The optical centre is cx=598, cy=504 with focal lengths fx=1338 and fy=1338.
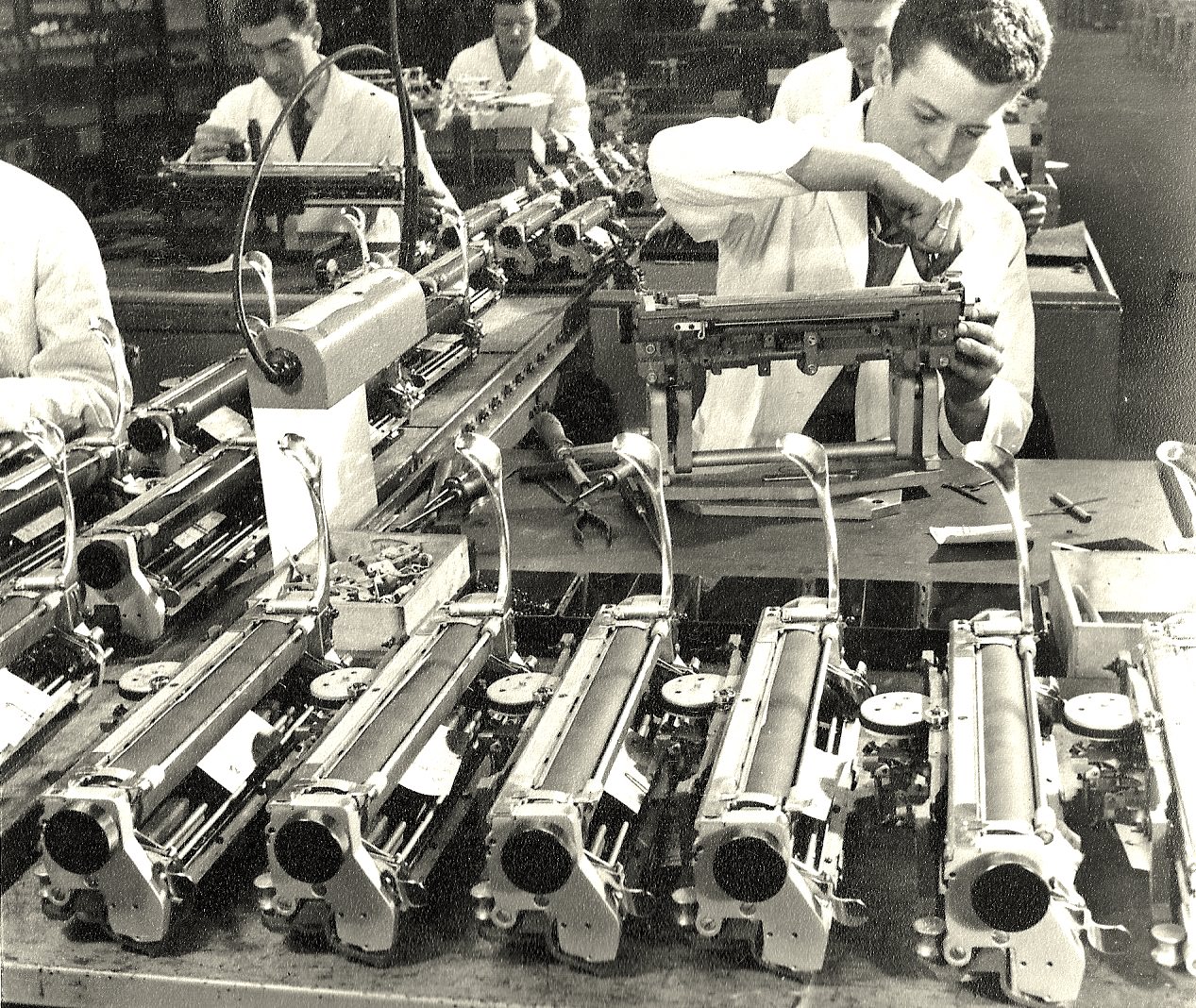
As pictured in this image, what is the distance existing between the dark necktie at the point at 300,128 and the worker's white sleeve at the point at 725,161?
1.96 metres

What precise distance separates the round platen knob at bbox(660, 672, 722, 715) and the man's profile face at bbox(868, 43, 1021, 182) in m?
1.65

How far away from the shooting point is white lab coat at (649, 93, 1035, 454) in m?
2.96

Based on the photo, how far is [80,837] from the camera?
4.93ft

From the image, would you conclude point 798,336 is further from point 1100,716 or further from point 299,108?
point 299,108

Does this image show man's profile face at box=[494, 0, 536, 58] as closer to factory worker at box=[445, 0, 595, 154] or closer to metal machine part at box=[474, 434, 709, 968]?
factory worker at box=[445, 0, 595, 154]

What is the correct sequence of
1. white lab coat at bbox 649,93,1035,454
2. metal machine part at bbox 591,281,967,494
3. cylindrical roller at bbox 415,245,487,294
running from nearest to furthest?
metal machine part at bbox 591,281,967,494, white lab coat at bbox 649,93,1035,454, cylindrical roller at bbox 415,245,487,294

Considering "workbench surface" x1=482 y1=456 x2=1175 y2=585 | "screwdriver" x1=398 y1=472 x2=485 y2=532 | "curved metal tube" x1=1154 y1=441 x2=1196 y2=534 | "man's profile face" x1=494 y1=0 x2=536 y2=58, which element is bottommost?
"workbench surface" x1=482 y1=456 x2=1175 y2=585

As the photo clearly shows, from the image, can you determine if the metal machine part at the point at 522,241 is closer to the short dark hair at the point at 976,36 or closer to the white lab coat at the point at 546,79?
the white lab coat at the point at 546,79

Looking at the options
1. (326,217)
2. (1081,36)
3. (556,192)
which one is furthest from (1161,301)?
(326,217)

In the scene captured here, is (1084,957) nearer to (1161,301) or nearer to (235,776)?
(235,776)

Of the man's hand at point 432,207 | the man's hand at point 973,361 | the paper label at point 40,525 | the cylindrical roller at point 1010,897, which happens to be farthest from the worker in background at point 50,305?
the cylindrical roller at point 1010,897

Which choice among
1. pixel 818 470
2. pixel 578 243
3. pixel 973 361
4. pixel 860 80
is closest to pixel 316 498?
pixel 818 470

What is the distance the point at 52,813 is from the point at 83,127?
11.7ft

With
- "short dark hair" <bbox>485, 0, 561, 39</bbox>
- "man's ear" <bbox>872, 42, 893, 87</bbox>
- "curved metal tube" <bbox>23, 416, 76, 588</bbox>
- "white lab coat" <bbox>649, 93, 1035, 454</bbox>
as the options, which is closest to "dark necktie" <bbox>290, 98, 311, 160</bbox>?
"short dark hair" <bbox>485, 0, 561, 39</bbox>
